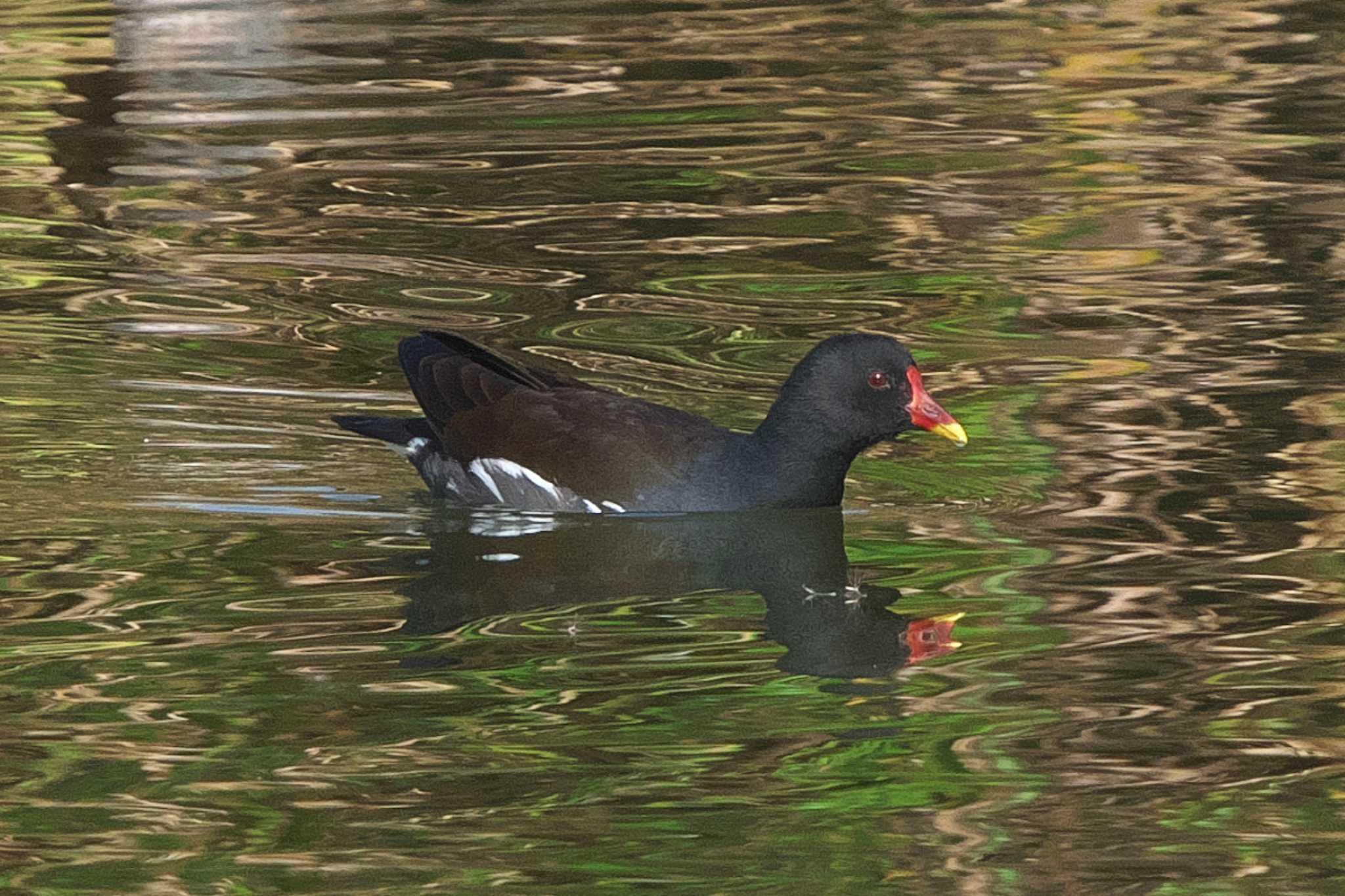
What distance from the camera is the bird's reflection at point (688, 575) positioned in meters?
6.52

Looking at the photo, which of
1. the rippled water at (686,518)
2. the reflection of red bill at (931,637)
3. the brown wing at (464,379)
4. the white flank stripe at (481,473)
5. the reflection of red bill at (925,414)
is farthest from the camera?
the brown wing at (464,379)

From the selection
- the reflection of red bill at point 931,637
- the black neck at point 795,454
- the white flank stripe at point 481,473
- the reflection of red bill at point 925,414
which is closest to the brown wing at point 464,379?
the white flank stripe at point 481,473

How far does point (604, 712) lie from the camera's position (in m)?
5.86

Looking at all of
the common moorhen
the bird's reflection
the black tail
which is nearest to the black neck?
the common moorhen

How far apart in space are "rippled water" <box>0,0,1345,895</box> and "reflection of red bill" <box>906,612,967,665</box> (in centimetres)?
2

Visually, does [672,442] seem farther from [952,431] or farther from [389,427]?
[389,427]

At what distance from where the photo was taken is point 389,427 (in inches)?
315

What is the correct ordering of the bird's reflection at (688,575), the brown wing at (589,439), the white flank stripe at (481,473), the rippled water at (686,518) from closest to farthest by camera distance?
1. the rippled water at (686,518)
2. the bird's reflection at (688,575)
3. the brown wing at (589,439)
4. the white flank stripe at (481,473)

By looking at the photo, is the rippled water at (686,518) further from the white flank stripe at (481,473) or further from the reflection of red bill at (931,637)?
the white flank stripe at (481,473)

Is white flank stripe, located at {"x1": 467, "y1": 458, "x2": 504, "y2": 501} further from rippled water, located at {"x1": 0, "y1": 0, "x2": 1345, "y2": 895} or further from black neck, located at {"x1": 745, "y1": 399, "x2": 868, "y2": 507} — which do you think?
black neck, located at {"x1": 745, "y1": 399, "x2": 868, "y2": 507}

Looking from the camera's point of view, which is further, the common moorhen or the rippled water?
the common moorhen

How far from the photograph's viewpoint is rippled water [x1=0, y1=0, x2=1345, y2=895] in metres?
5.23

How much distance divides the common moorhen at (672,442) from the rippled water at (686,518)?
13 centimetres

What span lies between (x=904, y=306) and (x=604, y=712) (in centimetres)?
446
